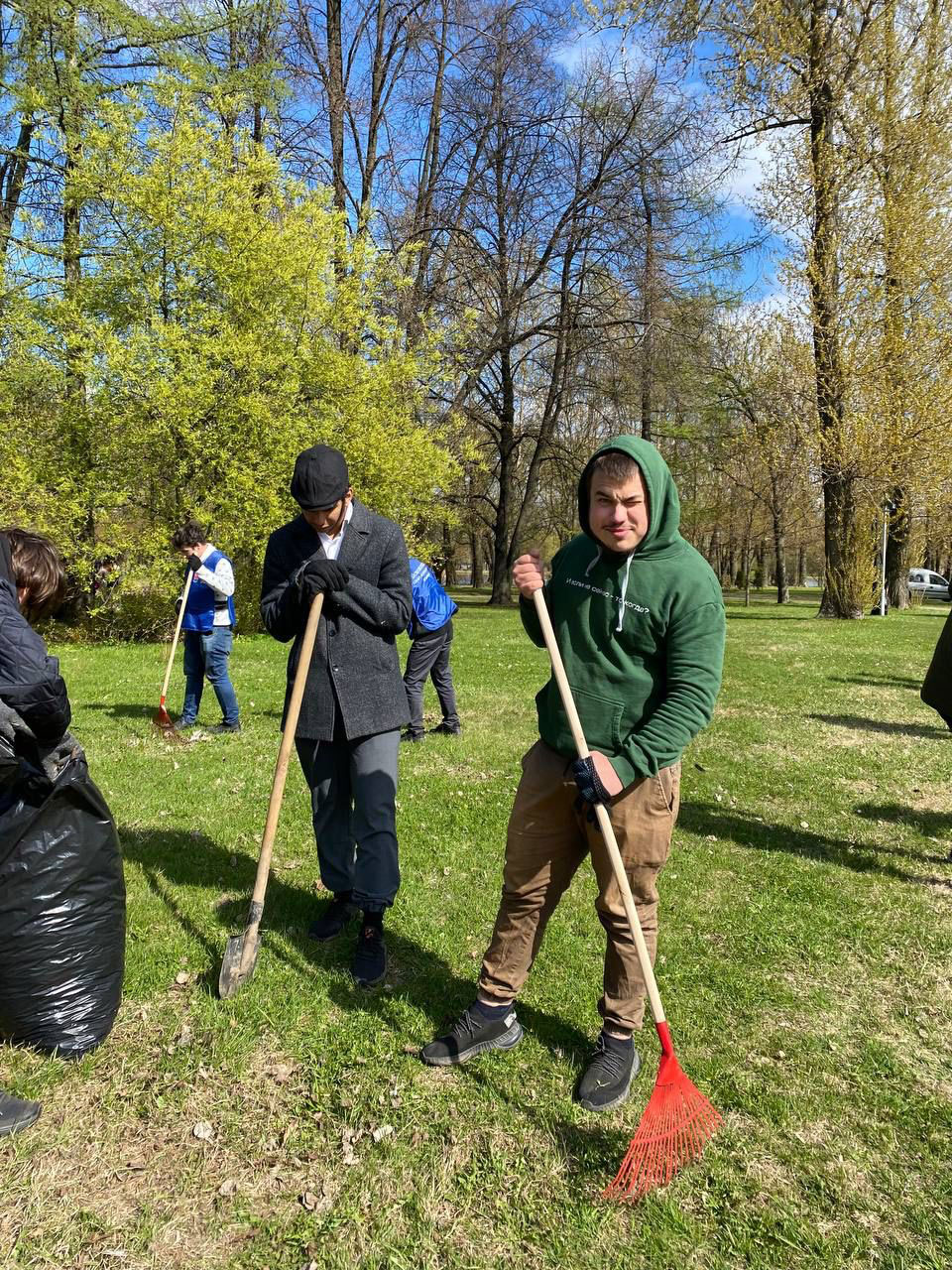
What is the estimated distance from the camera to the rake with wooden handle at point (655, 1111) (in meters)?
2.46

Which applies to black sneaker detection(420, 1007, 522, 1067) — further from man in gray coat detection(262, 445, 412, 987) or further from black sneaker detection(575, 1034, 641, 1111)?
man in gray coat detection(262, 445, 412, 987)

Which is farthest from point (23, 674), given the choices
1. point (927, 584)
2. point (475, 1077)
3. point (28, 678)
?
point (927, 584)

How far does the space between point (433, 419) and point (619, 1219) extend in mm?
21663

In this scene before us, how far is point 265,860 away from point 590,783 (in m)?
1.54

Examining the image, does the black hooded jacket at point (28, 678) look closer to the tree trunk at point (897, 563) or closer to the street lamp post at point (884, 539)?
the street lamp post at point (884, 539)

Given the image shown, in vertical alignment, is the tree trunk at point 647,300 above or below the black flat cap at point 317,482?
above

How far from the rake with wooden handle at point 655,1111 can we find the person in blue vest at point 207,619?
5.43 m

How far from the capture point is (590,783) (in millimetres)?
2551

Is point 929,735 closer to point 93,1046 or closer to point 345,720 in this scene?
point 345,720

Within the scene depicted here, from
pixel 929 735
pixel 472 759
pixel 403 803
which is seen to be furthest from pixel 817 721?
pixel 403 803

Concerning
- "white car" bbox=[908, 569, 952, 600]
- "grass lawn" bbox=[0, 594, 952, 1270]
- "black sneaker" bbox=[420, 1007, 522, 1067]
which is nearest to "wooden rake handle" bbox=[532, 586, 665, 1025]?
"grass lawn" bbox=[0, 594, 952, 1270]

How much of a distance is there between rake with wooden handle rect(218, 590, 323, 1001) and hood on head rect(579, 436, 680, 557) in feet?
4.17

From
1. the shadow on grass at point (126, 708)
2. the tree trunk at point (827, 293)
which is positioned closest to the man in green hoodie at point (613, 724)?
the shadow on grass at point (126, 708)

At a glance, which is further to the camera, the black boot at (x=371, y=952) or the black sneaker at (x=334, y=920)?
the black sneaker at (x=334, y=920)
